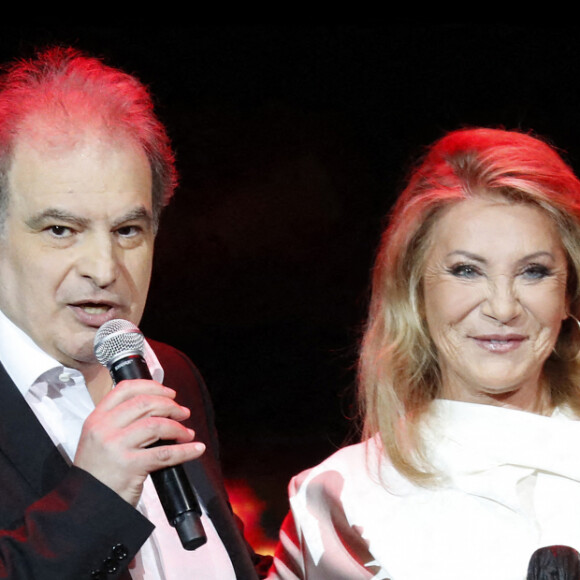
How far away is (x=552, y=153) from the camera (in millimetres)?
1973

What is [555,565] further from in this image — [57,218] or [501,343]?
[57,218]

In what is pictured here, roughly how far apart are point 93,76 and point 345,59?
1.32 meters

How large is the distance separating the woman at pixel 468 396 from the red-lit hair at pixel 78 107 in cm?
57

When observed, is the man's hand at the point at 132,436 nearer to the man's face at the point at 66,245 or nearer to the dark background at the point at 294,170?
the man's face at the point at 66,245

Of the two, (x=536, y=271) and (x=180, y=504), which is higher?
(x=536, y=271)

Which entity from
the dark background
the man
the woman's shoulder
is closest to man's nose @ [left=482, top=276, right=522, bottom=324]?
the woman's shoulder

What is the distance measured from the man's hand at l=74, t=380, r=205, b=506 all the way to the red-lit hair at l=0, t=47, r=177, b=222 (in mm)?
495

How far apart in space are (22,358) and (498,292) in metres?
0.91

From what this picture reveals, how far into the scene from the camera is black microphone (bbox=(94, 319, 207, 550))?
4.31 ft

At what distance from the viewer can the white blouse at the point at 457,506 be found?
1.80 m

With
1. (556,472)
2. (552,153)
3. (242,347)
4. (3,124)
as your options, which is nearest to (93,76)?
(3,124)

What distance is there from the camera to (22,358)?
5.41 ft

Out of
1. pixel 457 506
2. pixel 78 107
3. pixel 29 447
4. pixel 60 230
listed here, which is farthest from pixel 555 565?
pixel 78 107

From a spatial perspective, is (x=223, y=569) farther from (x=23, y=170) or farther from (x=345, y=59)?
(x=345, y=59)
